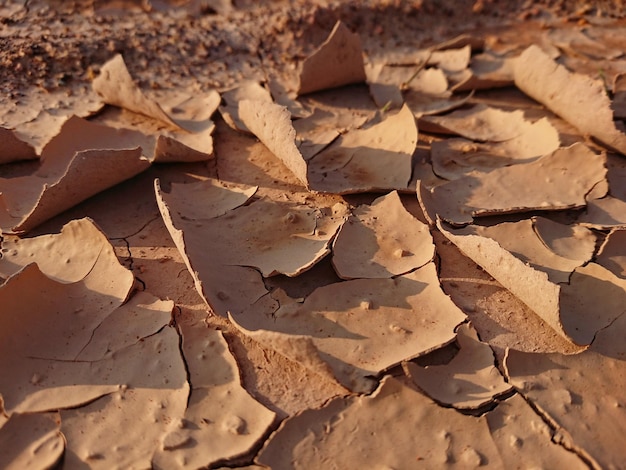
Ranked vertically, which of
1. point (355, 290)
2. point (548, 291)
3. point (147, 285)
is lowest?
point (147, 285)

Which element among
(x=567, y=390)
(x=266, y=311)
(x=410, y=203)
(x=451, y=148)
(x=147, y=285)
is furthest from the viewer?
(x=451, y=148)

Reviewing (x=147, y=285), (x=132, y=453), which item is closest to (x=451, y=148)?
(x=147, y=285)

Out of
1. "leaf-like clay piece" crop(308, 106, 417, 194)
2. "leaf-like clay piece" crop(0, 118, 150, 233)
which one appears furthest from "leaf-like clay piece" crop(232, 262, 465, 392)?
"leaf-like clay piece" crop(0, 118, 150, 233)

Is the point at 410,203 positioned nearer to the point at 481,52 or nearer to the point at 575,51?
the point at 481,52

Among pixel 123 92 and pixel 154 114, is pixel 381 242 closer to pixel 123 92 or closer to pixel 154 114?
pixel 154 114

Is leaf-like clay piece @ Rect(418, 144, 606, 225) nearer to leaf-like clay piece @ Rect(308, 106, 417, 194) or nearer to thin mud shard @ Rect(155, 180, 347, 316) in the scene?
leaf-like clay piece @ Rect(308, 106, 417, 194)

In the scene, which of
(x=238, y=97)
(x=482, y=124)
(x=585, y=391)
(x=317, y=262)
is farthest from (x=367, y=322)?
(x=238, y=97)

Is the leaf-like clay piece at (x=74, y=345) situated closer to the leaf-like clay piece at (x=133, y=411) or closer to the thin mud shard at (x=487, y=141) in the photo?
the leaf-like clay piece at (x=133, y=411)

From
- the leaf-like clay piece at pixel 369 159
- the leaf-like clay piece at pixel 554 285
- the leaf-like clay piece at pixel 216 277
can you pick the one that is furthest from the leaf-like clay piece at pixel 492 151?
the leaf-like clay piece at pixel 216 277
